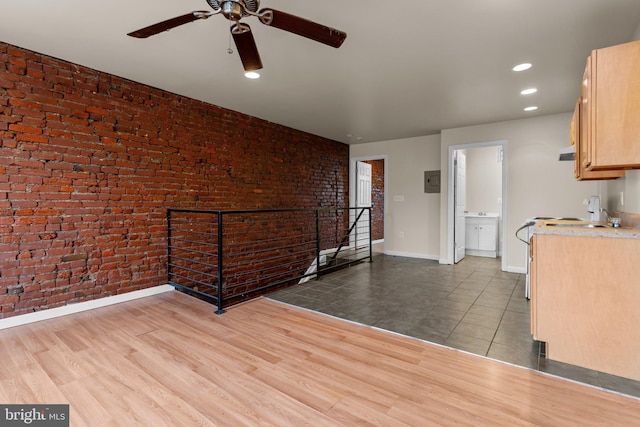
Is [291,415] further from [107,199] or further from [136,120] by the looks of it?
[136,120]

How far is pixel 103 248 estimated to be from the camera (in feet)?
10.3

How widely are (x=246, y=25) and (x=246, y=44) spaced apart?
169 mm

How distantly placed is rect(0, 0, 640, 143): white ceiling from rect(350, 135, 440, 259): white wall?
1708 mm

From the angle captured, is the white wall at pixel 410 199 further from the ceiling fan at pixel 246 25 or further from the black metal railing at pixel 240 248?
the ceiling fan at pixel 246 25

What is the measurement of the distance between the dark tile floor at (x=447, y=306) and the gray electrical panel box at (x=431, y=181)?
5.09 feet

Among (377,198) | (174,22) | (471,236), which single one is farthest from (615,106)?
(377,198)

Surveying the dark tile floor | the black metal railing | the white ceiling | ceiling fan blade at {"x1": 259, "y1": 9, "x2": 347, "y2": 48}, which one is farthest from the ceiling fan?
the dark tile floor

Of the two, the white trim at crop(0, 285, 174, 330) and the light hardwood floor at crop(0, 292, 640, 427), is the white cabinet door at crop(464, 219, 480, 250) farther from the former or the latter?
the white trim at crop(0, 285, 174, 330)

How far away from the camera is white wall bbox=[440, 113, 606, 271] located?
437 centimetres

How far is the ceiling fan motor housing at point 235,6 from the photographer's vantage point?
5.30 feet

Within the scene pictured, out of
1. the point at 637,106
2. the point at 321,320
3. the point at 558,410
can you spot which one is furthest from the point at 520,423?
the point at 637,106

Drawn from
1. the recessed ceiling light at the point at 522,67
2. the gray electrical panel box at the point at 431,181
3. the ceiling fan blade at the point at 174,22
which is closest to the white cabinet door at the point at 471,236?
the gray electrical panel box at the point at 431,181

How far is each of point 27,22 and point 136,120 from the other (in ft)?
3.89

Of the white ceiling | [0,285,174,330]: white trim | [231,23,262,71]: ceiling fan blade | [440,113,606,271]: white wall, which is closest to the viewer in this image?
[231,23,262,71]: ceiling fan blade
